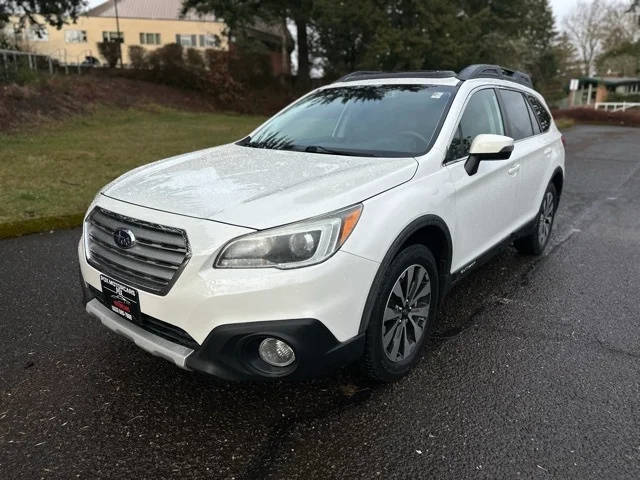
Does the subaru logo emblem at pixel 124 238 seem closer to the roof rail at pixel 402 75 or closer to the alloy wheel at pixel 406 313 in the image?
the alloy wheel at pixel 406 313

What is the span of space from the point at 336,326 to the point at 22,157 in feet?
31.9

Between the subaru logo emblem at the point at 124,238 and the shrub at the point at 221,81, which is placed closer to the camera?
the subaru logo emblem at the point at 124,238

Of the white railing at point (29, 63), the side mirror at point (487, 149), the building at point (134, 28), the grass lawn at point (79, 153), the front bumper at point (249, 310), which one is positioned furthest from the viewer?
the building at point (134, 28)

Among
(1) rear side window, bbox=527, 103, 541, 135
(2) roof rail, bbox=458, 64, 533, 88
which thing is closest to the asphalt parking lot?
(1) rear side window, bbox=527, 103, 541, 135

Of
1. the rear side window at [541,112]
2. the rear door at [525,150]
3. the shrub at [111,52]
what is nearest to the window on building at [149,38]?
the shrub at [111,52]

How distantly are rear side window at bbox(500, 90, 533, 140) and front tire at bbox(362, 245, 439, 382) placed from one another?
6.10 ft

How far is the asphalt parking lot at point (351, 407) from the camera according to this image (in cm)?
243

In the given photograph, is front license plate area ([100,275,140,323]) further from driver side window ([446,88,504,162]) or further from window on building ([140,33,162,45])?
window on building ([140,33,162,45])

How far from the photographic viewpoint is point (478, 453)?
98.3 inches

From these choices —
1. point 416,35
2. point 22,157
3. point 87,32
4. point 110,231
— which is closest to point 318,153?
point 110,231

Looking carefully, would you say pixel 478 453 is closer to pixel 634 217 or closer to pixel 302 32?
pixel 634 217

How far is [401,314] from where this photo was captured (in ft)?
9.71

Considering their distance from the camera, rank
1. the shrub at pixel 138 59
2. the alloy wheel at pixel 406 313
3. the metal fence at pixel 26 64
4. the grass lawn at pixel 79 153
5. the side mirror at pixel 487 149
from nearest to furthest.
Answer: the alloy wheel at pixel 406 313 < the side mirror at pixel 487 149 < the grass lawn at pixel 79 153 < the metal fence at pixel 26 64 < the shrub at pixel 138 59

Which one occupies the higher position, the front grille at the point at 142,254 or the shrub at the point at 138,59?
the shrub at the point at 138,59
